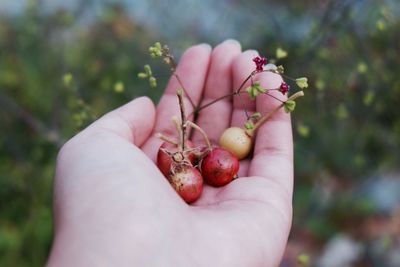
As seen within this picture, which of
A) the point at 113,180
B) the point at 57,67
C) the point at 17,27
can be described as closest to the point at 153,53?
the point at 113,180

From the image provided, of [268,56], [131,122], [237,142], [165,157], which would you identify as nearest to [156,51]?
Answer: [131,122]

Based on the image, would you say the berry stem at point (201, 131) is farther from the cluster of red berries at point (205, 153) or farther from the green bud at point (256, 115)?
the green bud at point (256, 115)

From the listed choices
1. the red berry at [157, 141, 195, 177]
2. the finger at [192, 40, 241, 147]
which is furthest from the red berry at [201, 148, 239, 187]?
the finger at [192, 40, 241, 147]

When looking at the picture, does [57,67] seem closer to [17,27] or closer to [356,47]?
[17,27]

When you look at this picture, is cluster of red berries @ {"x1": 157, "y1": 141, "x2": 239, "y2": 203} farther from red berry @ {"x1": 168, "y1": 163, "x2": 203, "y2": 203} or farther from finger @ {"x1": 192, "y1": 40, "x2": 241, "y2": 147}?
finger @ {"x1": 192, "y1": 40, "x2": 241, "y2": 147}

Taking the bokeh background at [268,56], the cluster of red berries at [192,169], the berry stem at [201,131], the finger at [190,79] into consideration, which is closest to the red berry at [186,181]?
the cluster of red berries at [192,169]
